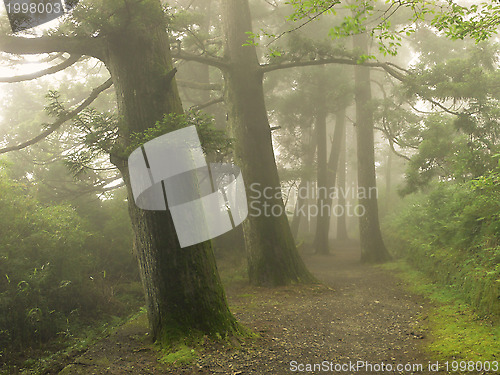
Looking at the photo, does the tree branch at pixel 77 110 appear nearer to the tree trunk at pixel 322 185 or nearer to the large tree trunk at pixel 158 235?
the large tree trunk at pixel 158 235

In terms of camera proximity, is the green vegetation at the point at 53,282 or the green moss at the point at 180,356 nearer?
the green moss at the point at 180,356

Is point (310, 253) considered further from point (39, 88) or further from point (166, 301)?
point (39, 88)

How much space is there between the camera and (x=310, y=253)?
18.5m

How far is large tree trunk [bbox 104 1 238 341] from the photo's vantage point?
526cm

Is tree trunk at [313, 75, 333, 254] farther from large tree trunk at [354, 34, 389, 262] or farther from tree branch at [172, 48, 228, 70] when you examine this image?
tree branch at [172, 48, 228, 70]

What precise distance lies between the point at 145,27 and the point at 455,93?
24.0 ft

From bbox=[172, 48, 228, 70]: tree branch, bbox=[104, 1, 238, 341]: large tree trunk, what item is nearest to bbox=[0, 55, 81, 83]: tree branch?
bbox=[104, 1, 238, 341]: large tree trunk

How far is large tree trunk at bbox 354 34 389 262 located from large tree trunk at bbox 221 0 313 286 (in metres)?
4.88

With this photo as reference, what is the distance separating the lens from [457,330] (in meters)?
5.19

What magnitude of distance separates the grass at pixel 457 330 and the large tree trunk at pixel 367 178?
5880 mm

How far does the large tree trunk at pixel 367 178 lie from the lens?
537 inches

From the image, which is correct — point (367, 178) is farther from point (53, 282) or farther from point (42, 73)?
point (42, 73)

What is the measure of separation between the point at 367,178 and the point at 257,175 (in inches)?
246

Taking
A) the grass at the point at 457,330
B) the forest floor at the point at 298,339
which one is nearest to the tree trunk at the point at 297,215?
the forest floor at the point at 298,339
